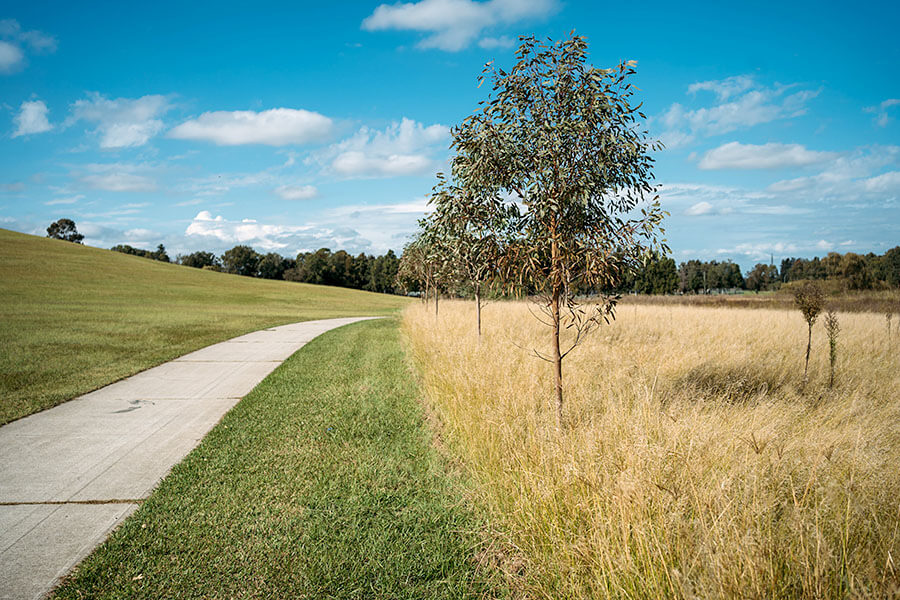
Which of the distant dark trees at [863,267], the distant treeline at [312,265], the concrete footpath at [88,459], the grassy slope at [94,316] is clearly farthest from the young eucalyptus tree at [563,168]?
the distant treeline at [312,265]

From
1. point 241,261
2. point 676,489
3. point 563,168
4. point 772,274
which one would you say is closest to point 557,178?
point 563,168

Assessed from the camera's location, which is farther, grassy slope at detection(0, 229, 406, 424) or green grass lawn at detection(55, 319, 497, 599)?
grassy slope at detection(0, 229, 406, 424)

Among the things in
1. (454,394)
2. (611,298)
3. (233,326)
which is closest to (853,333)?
(611,298)

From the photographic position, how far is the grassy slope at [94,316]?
9.39m

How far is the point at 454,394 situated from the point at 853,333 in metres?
10.1

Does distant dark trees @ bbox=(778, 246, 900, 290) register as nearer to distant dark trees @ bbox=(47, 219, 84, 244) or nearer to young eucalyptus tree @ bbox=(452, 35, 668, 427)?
young eucalyptus tree @ bbox=(452, 35, 668, 427)

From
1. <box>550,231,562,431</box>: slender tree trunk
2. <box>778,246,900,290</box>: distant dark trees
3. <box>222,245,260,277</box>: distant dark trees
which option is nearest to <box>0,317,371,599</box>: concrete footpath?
<box>550,231,562,431</box>: slender tree trunk

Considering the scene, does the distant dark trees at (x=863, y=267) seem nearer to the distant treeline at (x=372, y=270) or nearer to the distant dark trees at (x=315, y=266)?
the distant treeline at (x=372, y=270)

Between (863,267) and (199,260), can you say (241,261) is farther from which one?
(863,267)

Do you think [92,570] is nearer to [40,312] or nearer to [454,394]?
[454,394]

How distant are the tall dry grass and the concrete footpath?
3.13 m

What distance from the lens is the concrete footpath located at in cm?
347

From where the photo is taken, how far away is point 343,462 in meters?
5.23

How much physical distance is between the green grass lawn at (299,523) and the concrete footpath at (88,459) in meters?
0.23
